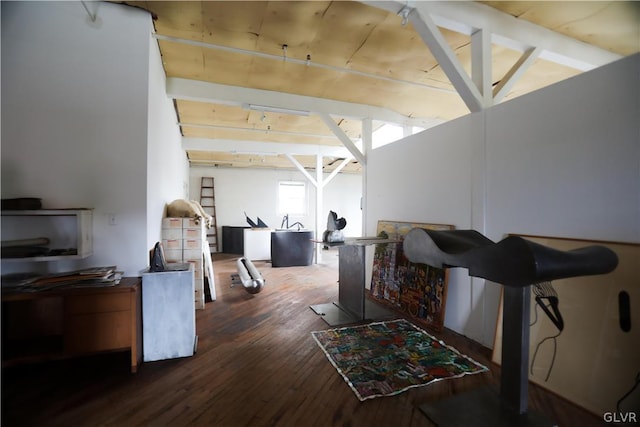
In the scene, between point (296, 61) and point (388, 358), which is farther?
point (296, 61)

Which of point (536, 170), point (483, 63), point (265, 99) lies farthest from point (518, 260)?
point (265, 99)

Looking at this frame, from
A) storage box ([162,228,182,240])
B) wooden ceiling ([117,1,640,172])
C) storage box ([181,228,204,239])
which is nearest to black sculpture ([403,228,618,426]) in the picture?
wooden ceiling ([117,1,640,172])

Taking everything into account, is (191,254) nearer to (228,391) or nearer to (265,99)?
(228,391)

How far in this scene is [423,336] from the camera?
9.62 feet

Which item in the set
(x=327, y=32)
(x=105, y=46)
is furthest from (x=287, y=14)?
(x=105, y=46)

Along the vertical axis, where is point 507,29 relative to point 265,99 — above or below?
above

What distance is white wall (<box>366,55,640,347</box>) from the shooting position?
6.13ft

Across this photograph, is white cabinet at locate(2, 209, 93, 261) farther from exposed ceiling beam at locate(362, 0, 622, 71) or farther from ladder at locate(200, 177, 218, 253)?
ladder at locate(200, 177, 218, 253)

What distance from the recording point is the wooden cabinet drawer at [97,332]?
87.4 inches

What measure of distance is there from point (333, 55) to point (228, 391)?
3.54 metres

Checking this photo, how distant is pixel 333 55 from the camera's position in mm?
3375

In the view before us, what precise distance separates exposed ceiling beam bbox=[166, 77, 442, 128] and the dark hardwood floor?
3.13 meters

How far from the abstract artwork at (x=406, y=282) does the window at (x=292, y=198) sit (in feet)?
20.3

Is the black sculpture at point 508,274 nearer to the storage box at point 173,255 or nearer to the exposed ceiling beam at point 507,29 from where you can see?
the exposed ceiling beam at point 507,29
